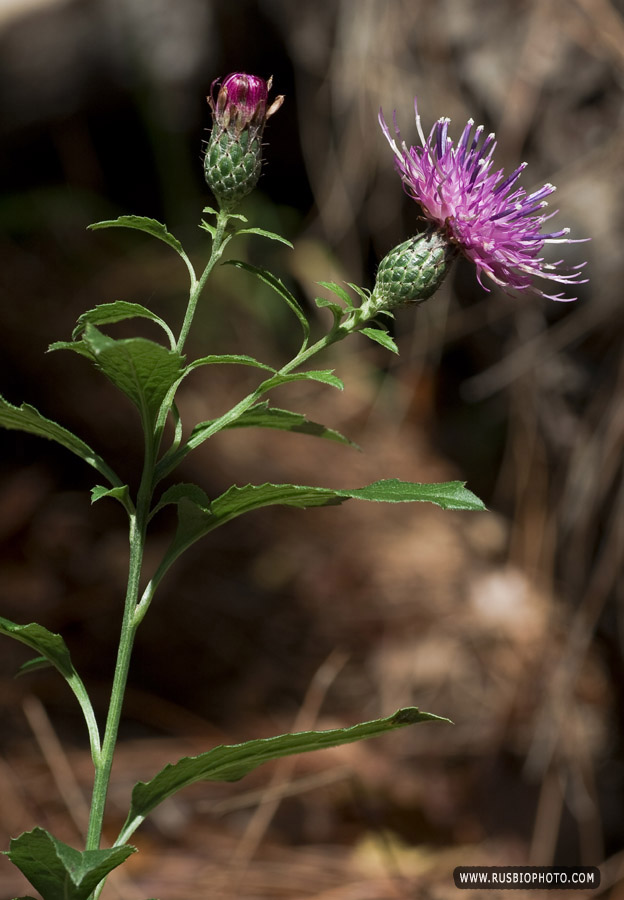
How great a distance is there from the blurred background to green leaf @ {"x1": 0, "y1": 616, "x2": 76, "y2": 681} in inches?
40.7

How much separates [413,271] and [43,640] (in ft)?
1.73

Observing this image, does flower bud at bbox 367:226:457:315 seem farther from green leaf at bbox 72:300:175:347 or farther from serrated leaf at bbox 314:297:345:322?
green leaf at bbox 72:300:175:347

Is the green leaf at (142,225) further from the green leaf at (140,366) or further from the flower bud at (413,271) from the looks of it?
the flower bud at (413,271)

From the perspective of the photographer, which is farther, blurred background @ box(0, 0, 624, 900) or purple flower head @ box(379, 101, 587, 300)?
blurred background @ box(0, 0, 624, 900)

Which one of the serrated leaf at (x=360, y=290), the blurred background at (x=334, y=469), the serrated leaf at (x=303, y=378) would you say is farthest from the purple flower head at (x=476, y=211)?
the blurred background at (x=334, y=469)

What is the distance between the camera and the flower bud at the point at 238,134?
92cm

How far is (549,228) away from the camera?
97.0 inches

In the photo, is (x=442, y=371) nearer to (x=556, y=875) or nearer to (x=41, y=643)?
(x=556, y=875)

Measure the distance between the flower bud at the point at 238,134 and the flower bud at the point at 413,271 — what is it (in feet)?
0.55

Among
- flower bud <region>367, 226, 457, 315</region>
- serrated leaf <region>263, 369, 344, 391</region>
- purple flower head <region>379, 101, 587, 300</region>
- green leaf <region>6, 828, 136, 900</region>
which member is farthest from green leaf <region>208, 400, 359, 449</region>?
green leaf <region>6, 828, 136, 900</region>

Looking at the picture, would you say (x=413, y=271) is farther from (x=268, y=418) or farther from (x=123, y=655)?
(x=123, y=655)

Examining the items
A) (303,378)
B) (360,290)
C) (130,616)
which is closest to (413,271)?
(360,290)

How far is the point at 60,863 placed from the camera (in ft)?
2.47

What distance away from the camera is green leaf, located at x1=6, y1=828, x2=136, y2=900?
0.70 meters
